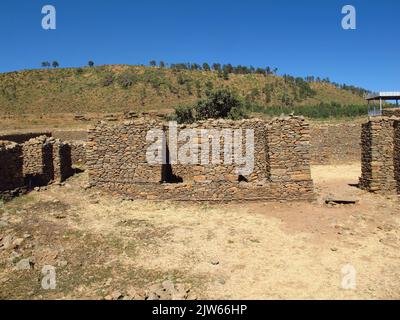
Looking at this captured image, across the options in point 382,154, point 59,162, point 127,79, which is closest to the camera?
point 382,154

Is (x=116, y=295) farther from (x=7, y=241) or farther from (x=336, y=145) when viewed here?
(x=336, y=145)

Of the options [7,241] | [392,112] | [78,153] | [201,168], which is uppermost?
[392,112]

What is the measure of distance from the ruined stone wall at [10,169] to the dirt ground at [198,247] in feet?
2.02

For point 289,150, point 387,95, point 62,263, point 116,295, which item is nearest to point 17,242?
point 62,263

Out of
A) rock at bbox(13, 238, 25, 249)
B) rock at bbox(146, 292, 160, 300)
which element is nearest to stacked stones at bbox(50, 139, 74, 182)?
rock at bbox(13, 238, 25, 249)

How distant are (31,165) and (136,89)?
37.9 metres

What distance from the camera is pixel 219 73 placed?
185ft

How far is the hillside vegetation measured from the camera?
43.9 m

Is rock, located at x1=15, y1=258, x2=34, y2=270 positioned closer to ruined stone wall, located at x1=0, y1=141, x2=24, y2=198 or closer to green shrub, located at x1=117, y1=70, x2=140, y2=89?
ruined stone wall, located at x1=0, y1=141, x2=24, y2=198

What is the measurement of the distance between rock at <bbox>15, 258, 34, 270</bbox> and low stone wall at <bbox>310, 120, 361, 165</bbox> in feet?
58.6

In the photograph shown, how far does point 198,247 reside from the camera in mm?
7723

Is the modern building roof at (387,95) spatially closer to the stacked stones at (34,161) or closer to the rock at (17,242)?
the stacked stones at (34,161)
